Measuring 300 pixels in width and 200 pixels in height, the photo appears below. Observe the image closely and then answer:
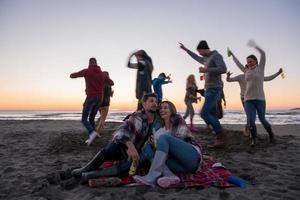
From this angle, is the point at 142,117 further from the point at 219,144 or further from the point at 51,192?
the point at 219,144

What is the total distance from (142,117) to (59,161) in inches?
89.8

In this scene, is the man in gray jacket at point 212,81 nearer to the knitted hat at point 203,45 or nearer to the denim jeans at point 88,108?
the knitted hat at point 203,45

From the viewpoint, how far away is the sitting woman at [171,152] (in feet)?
12.0

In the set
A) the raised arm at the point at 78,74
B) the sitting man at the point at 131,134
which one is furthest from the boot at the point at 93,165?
the raised arm at the point at 78,74

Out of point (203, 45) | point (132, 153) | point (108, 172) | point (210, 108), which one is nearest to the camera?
point (132, 153)

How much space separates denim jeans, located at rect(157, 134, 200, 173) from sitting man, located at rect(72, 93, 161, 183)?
42cm

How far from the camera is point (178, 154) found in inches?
151

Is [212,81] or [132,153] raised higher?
[212,81]

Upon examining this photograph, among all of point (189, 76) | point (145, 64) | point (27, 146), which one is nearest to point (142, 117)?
point (145, 64)

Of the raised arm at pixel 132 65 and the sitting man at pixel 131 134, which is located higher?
the raised arm at pixel 132 65

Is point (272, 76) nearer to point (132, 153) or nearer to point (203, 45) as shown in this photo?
point (203, 45)

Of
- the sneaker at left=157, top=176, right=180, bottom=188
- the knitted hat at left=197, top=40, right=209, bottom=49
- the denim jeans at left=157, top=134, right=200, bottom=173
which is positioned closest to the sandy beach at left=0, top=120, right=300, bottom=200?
the sneaker at left=157, top=176, right=180, bottom=188

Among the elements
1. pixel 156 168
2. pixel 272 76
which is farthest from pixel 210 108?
pixel 156 168

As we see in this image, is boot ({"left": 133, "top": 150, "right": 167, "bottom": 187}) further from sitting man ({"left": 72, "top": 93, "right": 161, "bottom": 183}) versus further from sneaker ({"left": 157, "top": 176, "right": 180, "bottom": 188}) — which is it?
sitting man ({"left": 72, "top": 93, "right": 161, "bottom": 183})
